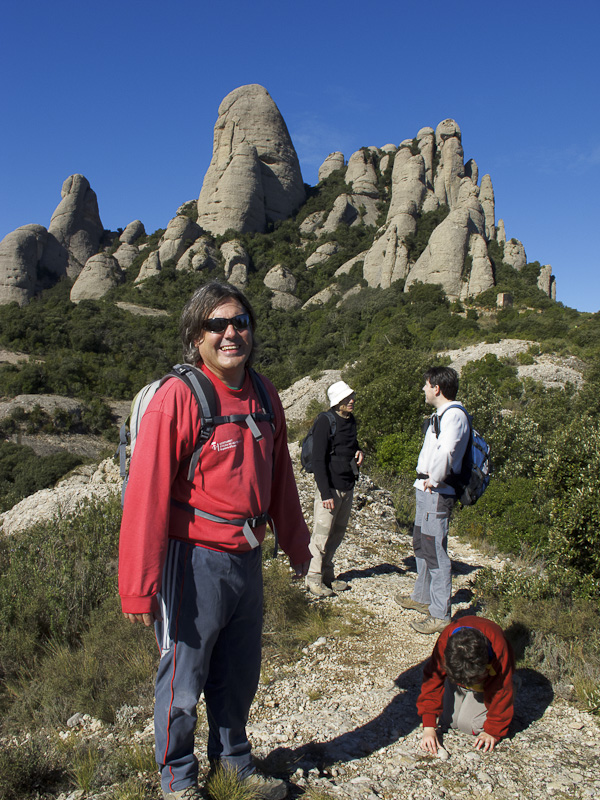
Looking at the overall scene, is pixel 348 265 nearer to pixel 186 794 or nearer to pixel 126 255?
pixel 126 255

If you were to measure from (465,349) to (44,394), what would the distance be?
2187 centimetres

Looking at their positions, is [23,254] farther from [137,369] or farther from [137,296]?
[137,369]

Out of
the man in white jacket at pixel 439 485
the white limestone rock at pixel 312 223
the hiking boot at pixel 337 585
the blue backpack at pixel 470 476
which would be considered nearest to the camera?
the man in white jacket at pixel 439 485

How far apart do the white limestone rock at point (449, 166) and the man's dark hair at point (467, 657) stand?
52.7 m

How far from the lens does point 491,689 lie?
2486 mm

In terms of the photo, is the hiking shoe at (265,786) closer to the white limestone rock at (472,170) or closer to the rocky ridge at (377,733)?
the rocky ridge at (377,733)

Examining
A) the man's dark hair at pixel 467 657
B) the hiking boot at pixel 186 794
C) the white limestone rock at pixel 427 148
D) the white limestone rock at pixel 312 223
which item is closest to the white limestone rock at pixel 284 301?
the white limestone rock at pixel 312 223

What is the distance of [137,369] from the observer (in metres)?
33.6

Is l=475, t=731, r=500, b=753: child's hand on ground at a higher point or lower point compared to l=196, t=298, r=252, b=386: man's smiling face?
lower

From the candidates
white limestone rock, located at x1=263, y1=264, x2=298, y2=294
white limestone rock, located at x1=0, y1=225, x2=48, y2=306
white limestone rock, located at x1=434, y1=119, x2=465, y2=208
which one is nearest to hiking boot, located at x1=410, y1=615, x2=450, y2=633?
white limestone rock, located at x1=263, y1=264, x2=298, y2=294

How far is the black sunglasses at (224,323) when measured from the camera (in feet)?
5.91

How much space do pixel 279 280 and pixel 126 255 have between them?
18174 mm

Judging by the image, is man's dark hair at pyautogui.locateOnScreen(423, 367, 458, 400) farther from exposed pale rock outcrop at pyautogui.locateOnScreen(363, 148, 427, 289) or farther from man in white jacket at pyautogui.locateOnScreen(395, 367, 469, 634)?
exposed pale rock outcrop at pyautogui.locateOnScreen(363, 148, 427, 289)

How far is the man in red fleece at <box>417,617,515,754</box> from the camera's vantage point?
2.33 meters
